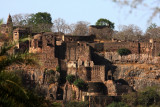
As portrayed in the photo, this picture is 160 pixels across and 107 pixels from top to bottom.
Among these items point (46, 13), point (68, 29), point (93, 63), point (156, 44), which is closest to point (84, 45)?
point (93, 63)

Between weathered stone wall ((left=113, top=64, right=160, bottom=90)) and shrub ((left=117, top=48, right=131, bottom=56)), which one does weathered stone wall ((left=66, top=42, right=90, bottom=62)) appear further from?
weathered stone wall ((left=113, top=64, right=160, bottom=90))

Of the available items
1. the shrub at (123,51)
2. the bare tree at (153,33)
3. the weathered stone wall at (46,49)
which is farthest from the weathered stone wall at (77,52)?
the bare tree at (153,33)

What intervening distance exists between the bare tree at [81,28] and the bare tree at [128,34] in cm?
386

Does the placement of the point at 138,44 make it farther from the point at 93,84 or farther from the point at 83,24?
the point at 83,24

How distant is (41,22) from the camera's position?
73.8 metres

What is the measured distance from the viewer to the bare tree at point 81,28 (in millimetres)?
67125

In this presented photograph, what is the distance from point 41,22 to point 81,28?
7321 mm

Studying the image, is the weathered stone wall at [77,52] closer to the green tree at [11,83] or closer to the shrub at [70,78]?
the shrub at [70,78]

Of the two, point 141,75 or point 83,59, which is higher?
point 83,59

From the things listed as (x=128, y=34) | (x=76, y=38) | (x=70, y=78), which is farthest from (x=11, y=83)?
(x=128, y=34)

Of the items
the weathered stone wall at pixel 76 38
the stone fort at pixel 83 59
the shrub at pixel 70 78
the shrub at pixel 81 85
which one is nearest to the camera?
the shrub at pixel 81 85

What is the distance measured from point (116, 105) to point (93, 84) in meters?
2.90

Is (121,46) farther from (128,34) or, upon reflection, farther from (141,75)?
(128,34)

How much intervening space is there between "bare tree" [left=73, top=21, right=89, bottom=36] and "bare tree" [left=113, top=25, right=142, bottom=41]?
3.86m
